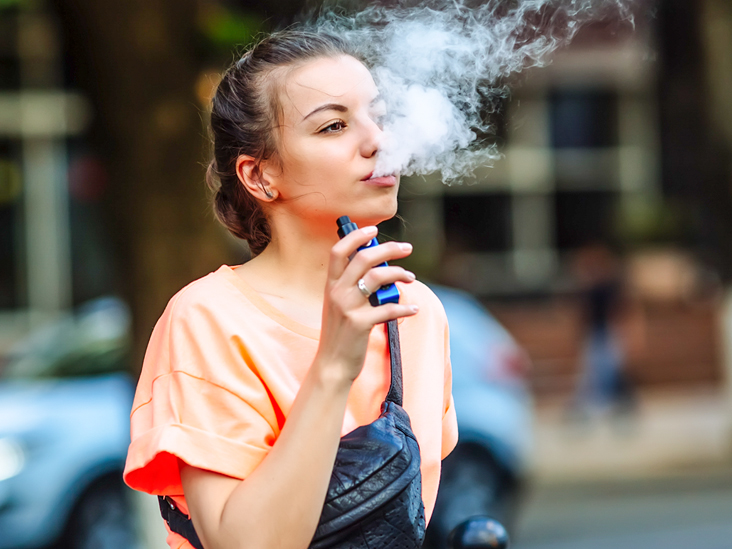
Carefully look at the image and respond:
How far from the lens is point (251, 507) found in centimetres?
142

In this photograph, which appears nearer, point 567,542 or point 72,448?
point 72,448

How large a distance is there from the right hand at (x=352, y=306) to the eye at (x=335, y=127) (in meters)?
0.29

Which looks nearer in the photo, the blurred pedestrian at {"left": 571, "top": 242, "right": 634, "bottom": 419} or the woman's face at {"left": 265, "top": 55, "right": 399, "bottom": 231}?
the woman's face at {"left": 265, "top": 55, "right": 399, "bottom": 231}

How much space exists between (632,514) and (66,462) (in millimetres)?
4451

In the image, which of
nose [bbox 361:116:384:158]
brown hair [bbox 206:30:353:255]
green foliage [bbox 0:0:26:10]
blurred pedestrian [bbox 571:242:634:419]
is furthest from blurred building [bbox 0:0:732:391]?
nose [bbox 361:116:384:158]

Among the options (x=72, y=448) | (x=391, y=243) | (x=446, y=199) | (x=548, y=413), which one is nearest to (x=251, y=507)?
(x=391, y=243)

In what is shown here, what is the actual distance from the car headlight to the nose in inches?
181

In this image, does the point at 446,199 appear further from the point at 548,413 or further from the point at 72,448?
the point at 72,448

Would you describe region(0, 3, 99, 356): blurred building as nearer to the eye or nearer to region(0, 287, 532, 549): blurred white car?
region(0, 287, 532, 549): blurred white car

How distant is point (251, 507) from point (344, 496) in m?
0.14

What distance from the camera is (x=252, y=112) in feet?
5.63

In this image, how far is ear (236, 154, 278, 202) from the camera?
67.8 inches

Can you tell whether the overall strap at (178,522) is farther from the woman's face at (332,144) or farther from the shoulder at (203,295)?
the woman's face at (332,144)

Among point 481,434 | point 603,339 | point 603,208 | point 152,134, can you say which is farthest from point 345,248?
point 603,208
